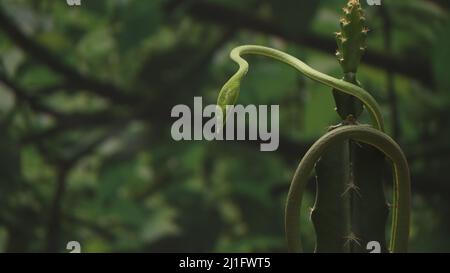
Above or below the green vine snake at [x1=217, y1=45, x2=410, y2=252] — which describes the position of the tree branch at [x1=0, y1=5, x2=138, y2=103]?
above

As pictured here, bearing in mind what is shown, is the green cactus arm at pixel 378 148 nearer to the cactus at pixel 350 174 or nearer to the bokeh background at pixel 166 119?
the cactus at pixel 350 174

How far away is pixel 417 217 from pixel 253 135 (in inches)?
9.5

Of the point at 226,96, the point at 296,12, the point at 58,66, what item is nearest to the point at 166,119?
the point at 58,66

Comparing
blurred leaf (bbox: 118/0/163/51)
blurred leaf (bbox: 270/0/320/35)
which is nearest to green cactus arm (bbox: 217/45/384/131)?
blurred leaf (bbox: 270/0/320/35)

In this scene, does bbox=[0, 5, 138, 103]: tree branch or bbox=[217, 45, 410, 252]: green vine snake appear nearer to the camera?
bbox=[217, 45, 410, 252]: green vine snake

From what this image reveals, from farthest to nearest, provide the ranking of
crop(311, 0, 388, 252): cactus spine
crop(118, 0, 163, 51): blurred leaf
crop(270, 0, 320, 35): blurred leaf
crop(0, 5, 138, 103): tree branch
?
crop(0, 5, 138, 103): tree branch < crop(118, 0, 163, 51): blurred leaf < crop(270, 0, 320, 35): blurred leaf < crop(311, 0, 388, 252): cactus spine

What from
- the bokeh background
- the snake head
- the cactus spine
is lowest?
the cactus spine

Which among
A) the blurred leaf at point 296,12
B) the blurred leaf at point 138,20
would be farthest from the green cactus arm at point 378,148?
the blurred leaf at point 138,20

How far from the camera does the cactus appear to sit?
0.22 meters

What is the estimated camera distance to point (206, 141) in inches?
43.6

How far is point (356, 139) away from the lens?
0.23 m

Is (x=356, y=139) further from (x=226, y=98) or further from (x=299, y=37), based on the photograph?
(x=299, y=37)

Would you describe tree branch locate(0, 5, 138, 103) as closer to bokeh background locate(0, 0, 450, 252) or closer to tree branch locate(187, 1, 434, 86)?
bokeh background locate(0, 0, 450, 252)
